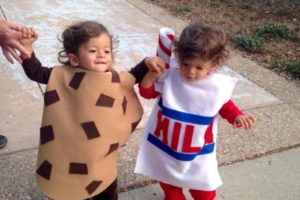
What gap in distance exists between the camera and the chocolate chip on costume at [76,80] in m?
1.89

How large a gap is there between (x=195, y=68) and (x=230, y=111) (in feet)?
1.03

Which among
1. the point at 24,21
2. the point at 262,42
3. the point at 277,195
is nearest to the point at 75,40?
the point at 277,195

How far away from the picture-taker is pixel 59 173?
6.25ft

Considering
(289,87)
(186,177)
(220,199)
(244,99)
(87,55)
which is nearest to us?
(87,55)

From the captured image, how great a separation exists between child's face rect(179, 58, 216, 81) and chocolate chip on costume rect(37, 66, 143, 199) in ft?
1.09

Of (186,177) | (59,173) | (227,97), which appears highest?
(227,97)

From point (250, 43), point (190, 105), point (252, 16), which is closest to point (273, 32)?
point (250, 43)

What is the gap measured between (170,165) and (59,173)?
1.91ft

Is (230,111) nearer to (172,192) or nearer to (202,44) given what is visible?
(202,44)

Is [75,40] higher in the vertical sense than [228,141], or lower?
higher

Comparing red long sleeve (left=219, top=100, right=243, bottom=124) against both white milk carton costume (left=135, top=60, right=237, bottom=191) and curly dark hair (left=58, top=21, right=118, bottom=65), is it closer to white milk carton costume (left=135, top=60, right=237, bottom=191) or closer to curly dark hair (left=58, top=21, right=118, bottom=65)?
white milk carton costume (left=135, top=60, right=237, bottom=191)

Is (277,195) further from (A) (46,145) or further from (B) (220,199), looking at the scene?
(A) (46,145)

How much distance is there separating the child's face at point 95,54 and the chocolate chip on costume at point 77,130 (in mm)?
33

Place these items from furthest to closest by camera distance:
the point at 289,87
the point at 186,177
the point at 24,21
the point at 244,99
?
1. the point at 24,21
2. the point at 289,87
3. the point at 244,99
4. the point at 186,177
